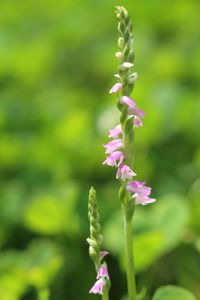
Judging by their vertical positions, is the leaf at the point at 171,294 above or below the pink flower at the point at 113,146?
below

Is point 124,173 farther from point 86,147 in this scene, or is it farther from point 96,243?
point 86,147

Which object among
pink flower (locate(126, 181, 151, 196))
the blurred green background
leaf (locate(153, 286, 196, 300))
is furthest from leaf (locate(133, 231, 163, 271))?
pink flower (locate(126, 181, 151, 196))

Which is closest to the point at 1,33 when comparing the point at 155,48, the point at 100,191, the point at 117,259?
the point at 155,48

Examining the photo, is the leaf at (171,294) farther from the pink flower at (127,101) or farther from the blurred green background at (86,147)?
the pink flower at (127,101)

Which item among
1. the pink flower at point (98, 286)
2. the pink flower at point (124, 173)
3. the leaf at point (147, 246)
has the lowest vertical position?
the pink flower at point (98, 286)

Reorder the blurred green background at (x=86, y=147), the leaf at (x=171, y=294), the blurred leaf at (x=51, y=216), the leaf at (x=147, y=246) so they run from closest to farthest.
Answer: the leaf at (x=171, y=294), the leaf at (x=147, y=246), the blurred green background at (x=86, y=147), the blurred leaf at (x=51, y=216)

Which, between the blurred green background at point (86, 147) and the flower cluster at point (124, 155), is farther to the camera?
the blurred green background at point (86, 147)

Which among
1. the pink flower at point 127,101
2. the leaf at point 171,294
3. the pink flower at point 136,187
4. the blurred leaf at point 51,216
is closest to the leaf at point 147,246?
the leaf at point 171,294

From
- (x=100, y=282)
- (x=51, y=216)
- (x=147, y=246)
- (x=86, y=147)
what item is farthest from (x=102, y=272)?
(x=86, y=147)

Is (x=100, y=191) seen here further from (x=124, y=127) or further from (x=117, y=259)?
(x=124, y=127)
